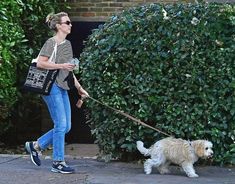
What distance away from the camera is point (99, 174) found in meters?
7.72

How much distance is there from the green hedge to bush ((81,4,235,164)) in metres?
1.70

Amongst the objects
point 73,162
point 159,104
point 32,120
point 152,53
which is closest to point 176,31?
point 152,53

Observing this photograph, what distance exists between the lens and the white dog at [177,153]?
743 centimetres

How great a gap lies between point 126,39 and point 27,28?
283 centimetres

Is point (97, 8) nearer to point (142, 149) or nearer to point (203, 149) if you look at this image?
point (142, 149)

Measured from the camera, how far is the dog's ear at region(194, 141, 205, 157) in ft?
24.2

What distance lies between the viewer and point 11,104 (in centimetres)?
979

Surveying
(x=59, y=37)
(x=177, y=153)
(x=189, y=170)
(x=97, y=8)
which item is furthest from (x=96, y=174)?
(x=97, y=8)

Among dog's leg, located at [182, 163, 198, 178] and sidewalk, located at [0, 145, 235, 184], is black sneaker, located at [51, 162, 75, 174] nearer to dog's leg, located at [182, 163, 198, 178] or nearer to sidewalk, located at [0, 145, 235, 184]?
sidewalk, located at [0, 145, 235, 184]

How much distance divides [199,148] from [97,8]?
4.68 metres

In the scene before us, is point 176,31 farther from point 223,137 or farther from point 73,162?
point 73,162

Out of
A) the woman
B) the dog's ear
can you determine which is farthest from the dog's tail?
the woman

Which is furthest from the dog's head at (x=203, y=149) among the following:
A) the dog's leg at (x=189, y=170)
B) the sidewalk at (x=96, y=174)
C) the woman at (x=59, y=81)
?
the woman at (x=59, y=81)

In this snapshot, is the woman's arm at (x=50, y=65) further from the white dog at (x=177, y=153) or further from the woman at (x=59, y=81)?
the white dog at (x=177, y=153)
